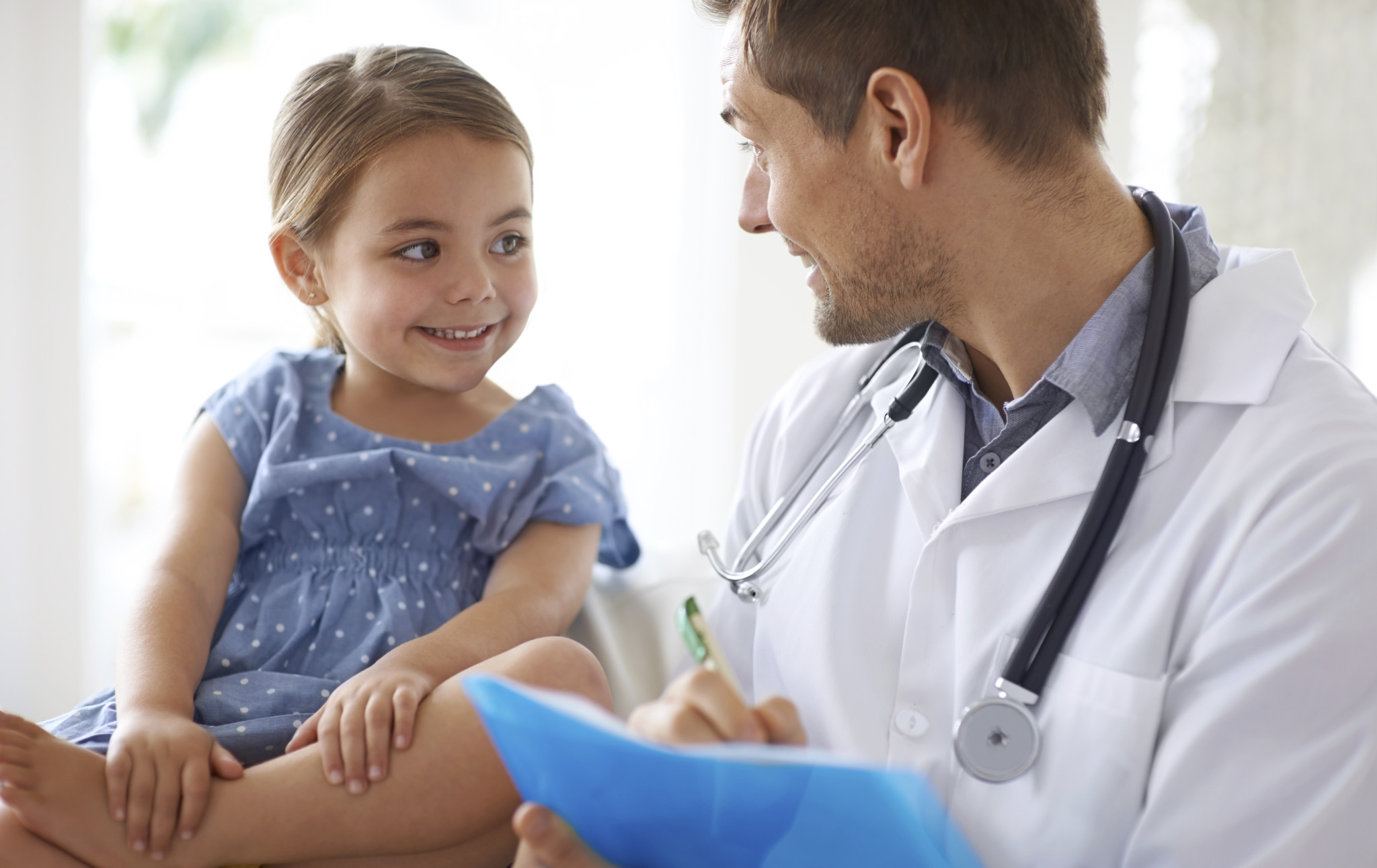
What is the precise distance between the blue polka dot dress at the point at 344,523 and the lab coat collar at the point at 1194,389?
1.72ft

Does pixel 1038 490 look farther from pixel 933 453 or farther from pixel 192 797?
pixel 192 797

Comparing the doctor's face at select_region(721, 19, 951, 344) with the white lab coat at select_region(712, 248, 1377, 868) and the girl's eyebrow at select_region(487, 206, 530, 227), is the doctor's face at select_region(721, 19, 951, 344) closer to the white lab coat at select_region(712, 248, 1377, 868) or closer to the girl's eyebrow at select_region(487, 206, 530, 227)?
the white lab coat at select_region(712, 248, 1377, 868)

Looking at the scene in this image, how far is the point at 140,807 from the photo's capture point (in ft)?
3.26

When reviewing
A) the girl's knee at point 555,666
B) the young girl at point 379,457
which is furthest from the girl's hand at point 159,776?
the girl's knee at point 555,666

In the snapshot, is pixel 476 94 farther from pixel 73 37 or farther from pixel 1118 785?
pixel 73 37

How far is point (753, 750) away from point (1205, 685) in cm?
52

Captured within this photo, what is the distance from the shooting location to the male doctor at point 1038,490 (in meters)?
0.87

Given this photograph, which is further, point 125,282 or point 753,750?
point 125,282

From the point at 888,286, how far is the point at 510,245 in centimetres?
54

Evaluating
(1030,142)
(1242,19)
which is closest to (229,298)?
(1030,142)

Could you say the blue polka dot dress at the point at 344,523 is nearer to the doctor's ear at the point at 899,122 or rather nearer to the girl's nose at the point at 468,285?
the girl's nose at the point at 468,285

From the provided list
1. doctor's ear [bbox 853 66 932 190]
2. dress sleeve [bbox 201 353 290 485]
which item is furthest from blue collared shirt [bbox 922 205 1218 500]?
dress sleeve [bbox 201 353 290 485]

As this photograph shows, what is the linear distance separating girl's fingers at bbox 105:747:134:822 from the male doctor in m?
0.44

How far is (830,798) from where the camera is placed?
638 mm
